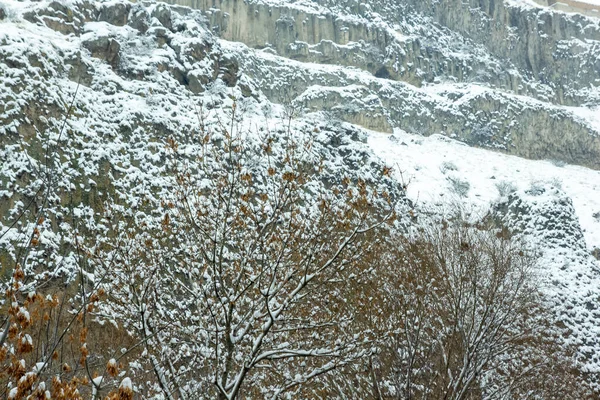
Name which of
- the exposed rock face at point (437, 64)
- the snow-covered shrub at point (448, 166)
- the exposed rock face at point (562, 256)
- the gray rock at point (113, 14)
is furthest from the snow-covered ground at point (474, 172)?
the gray rock at point (113, 14)

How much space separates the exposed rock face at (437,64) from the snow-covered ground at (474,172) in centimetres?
584

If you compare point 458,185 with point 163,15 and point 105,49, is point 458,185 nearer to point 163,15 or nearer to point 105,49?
point 163,15

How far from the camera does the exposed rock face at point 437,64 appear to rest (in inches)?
2594

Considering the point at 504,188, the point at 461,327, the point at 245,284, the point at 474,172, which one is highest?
the point at 245,284

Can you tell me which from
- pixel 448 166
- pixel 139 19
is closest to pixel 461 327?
pixel 139 19

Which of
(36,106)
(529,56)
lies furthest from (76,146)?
(529,56)

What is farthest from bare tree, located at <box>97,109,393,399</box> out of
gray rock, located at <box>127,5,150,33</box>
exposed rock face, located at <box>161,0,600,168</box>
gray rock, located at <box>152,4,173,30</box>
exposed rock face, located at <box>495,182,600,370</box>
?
exposed rock face, located at <box>161,0,600,168</box>

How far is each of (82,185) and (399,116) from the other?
55123 millimetres

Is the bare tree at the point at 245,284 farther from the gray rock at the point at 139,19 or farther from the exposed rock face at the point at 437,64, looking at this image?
the exposed rock face at the point at 437,64

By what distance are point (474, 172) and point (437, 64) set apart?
40.6m

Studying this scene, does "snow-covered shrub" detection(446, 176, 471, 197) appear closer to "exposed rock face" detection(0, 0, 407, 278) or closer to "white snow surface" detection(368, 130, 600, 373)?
"white snow surface" detection(368, 130, 600, 373)

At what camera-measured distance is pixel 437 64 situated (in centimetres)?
8050

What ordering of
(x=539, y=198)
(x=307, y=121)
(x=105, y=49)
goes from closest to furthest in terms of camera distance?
(x=105, y=49) → (x=539, y=198) → (x=307, y=121)

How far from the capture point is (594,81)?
83688 millimetres
